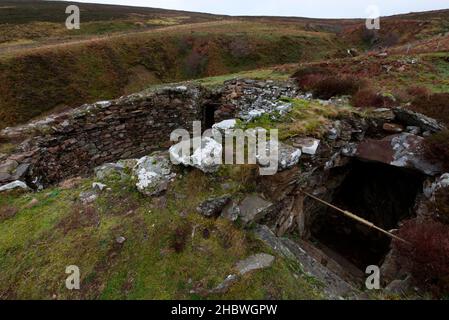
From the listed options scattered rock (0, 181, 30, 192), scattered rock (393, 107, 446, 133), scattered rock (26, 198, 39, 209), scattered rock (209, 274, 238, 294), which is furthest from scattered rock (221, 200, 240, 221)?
scattered rock (393, 107, 446, 133)

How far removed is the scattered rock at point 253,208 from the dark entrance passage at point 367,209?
3699 millimetres

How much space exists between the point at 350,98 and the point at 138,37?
27.9 m

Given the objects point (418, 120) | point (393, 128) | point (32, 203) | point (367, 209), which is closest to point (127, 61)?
point (32, 203)

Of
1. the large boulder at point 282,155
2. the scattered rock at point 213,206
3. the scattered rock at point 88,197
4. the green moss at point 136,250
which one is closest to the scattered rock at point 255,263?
the green moss at point 136,250

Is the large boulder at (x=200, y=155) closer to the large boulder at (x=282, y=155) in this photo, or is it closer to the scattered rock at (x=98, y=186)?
the large boulder at (x=282, y=155)

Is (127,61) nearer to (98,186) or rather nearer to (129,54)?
(129,54)

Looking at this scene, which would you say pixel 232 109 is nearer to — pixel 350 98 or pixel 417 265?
pixel 350 98

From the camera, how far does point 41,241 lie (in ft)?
18.9

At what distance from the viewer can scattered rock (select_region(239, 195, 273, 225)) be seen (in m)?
6.10

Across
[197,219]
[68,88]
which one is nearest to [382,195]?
[197,219]

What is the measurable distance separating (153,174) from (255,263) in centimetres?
295

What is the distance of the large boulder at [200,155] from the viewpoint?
21.9 ft

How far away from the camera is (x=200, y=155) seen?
6789 mm

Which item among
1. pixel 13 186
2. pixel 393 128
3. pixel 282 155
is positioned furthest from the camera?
pixel 393 128
